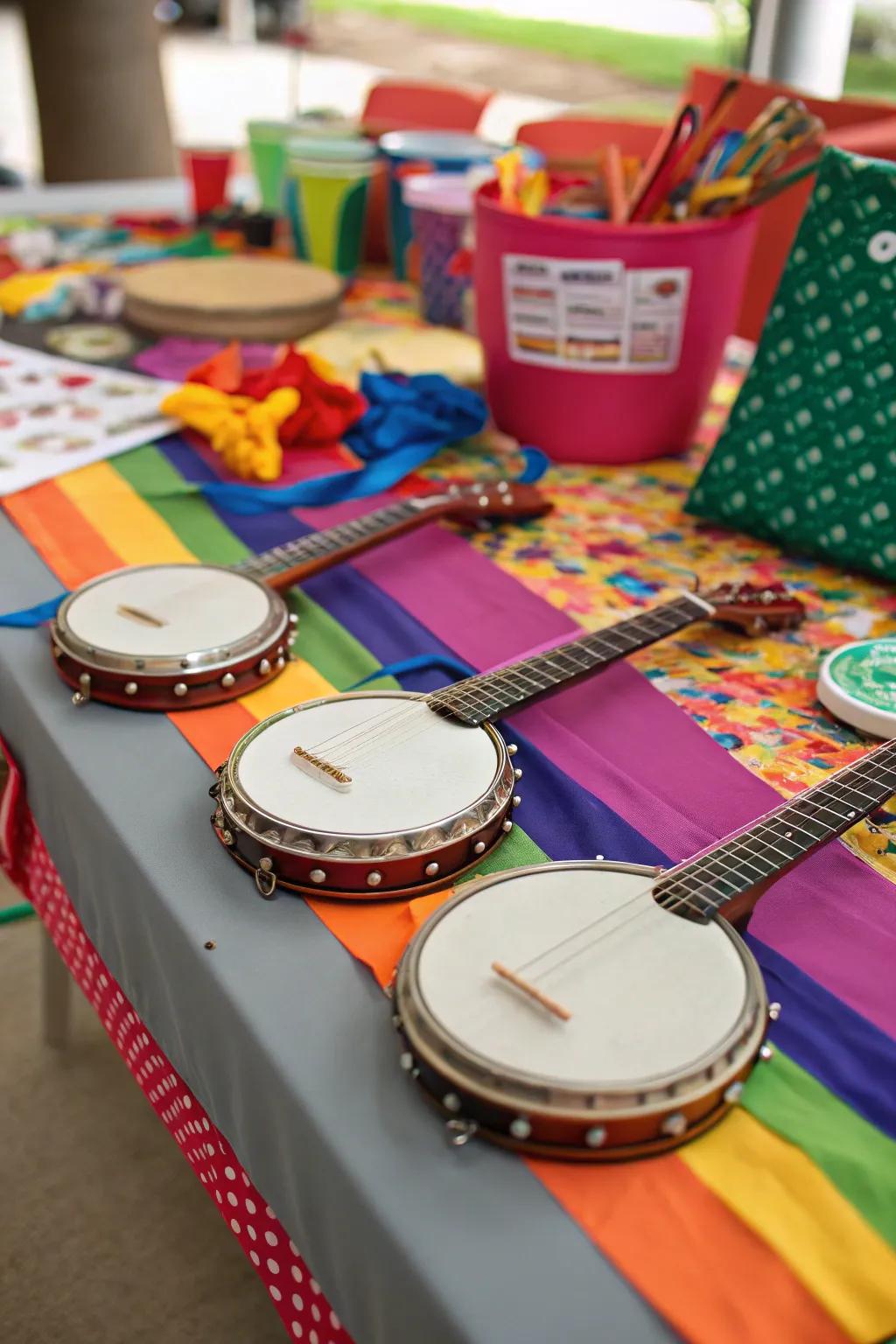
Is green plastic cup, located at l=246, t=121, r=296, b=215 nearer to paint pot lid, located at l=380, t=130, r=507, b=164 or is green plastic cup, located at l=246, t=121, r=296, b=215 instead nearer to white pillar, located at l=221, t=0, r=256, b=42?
paint pot lid, located at l=380, t=130, r=507, b=164

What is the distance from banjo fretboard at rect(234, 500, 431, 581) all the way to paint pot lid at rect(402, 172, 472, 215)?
491 mm

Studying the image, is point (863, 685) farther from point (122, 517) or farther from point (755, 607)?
point (122, 517)

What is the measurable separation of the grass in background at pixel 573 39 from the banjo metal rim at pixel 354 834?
6669mm

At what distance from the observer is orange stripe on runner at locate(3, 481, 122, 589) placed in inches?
38.1

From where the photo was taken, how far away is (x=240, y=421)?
114 cm

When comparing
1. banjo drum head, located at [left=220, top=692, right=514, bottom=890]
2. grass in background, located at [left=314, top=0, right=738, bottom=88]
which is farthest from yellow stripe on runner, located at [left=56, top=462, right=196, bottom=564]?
grass in background, located at [left=314, top=0, right=738, bottom=88]

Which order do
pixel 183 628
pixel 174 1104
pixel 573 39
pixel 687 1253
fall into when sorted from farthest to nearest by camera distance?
pixel 573 39 < pixel 183 628 < pixel 174 1104 < pixel 687 1253

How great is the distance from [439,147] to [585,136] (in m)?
0.32

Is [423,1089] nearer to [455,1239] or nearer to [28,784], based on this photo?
[455,1239]

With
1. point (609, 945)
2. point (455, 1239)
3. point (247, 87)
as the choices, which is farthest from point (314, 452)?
point (247, 87)

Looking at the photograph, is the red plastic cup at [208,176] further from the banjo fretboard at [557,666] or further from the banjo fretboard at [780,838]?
A: the banjo fretboard at [780,838]

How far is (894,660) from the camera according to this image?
83 centimetres

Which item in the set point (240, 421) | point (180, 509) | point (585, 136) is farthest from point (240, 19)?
point (180, 509)

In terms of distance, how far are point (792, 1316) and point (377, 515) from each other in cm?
70
